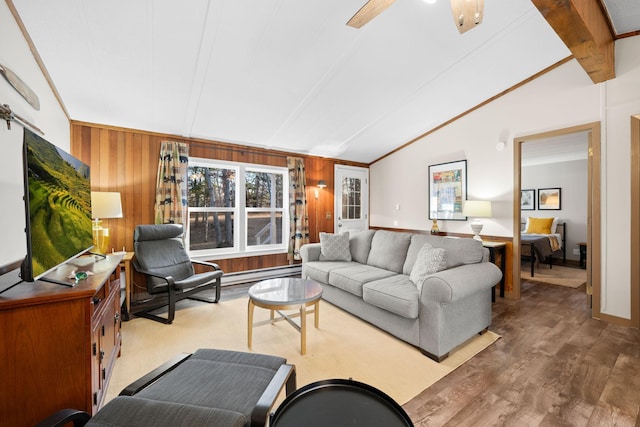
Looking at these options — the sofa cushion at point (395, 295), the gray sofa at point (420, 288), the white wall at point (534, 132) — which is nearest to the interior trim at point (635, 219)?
the white wall at point (534, 132)

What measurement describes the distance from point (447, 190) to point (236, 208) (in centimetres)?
358

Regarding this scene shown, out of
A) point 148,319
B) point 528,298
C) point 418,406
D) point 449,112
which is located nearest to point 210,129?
point 148,319

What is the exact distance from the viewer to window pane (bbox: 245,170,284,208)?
4.73 m

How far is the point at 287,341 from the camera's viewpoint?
2.46m

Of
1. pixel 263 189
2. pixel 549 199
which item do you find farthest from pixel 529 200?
pixel 263 189

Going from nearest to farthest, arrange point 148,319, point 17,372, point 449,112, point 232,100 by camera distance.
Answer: point 17,372, point 148,319, point 232,100, point 449,112

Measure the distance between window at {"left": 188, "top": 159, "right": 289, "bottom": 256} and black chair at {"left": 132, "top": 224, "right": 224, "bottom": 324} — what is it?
2.26 ft

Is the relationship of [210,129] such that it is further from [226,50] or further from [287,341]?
[287,341]

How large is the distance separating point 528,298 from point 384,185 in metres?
3.06

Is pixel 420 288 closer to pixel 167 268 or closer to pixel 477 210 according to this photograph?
pixel 477 210

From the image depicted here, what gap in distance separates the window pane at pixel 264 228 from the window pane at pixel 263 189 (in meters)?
0.18

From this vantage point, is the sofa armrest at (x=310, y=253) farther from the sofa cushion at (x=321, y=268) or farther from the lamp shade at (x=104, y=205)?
the lamp shade at (x=104, y=205)

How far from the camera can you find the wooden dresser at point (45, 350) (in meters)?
1.14

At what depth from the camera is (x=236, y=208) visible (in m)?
4.56
